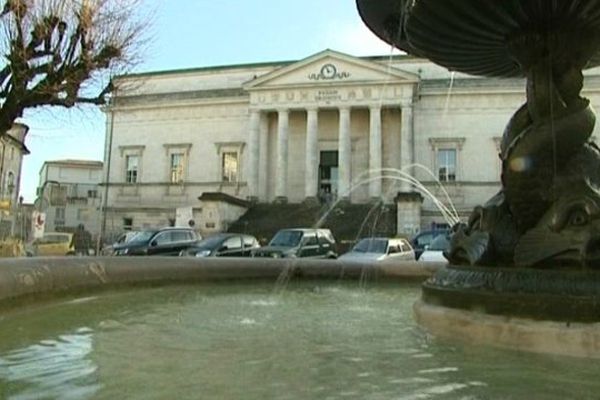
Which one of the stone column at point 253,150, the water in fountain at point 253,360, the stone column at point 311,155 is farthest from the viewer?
the stone column at point 253,150

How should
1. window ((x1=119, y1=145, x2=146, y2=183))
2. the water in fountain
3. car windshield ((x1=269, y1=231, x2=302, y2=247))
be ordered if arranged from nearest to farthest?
the water in fountain < car windshield ((x1=269, y1=231, x2=302, y2=247)) < window ((x1=119, y1=145, x2=146, y2=183))

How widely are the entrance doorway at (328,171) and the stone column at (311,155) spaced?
191 centimetres

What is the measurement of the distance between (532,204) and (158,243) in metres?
17.6

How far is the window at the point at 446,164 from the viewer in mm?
43259

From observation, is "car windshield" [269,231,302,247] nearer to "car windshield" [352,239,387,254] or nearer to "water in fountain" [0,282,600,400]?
"car windshield" [352,239,387,254]

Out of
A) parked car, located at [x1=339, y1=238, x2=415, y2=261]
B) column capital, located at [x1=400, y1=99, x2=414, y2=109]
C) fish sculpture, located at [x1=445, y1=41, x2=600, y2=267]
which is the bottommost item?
parked car, located at [x1=339, y1=238, x2=415, y2=261]

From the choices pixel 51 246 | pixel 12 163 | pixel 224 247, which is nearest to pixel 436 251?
pixel 224 247

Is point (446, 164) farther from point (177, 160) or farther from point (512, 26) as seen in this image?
point (512, 26)

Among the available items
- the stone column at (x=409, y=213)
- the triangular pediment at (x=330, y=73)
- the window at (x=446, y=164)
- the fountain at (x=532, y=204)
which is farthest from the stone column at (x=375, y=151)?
the fountain at (x=532, y=204)

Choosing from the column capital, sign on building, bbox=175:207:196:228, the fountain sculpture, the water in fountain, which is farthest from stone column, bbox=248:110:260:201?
the fountain sculpture

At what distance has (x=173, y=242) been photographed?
21422 mm

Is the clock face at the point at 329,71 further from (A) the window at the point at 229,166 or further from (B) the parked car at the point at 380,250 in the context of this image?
(B) the parked car at the point at 380,250

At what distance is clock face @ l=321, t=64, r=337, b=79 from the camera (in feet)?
145

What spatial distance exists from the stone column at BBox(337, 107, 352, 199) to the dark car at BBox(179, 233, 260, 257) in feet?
77.9
